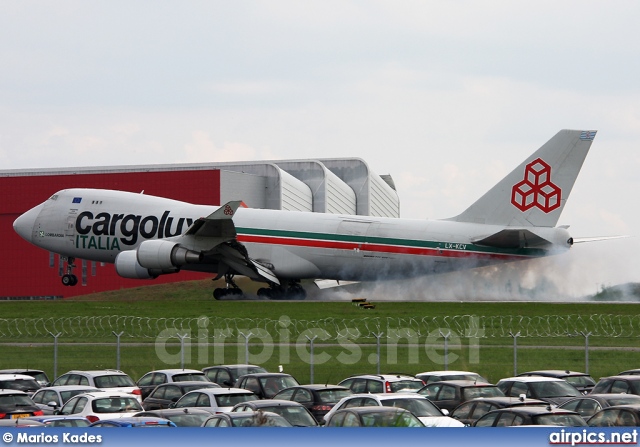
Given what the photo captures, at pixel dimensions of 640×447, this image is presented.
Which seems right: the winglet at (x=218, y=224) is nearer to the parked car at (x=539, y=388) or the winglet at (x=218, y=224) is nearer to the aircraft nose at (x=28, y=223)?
the aircraft nose at (x=28, y=223)

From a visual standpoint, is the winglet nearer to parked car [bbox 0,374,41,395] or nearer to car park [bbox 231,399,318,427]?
parked car [bbox 0,374,41,395]

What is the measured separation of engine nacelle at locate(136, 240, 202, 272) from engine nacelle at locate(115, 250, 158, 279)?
0.73 meters

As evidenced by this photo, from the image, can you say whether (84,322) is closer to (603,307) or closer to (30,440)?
(603,307)

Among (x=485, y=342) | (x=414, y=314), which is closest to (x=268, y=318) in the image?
(x=414, y=314)

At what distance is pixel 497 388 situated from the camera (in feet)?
84.9

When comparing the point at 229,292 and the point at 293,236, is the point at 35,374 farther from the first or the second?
the point at 229,292

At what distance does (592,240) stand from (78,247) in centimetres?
3158

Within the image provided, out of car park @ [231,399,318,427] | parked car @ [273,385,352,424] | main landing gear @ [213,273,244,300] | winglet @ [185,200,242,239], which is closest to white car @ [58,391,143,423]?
car park @ [231,399,318,427]

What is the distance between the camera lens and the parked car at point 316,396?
24875mm

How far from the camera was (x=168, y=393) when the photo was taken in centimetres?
2789

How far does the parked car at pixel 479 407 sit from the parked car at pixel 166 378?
29.7 ft

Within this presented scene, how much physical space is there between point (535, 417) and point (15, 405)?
12.4 m

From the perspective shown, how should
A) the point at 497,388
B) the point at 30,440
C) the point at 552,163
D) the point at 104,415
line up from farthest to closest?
the point at 552,163, the point at 497,388, the point at 104,415, the point at 30,440

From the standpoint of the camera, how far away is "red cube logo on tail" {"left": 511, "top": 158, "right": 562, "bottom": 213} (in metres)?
56.8
